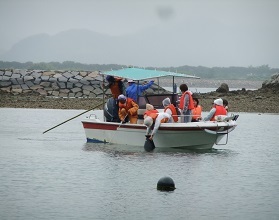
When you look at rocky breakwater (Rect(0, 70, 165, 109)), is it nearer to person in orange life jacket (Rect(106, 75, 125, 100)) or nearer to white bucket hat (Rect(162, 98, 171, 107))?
person in orange life jacket (Rect(106, 75, 125, 100))

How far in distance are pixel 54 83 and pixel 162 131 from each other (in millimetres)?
34663

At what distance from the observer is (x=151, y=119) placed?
77.3ft

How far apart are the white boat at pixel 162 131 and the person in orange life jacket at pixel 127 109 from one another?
0.20m

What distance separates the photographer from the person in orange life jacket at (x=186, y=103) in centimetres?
2411

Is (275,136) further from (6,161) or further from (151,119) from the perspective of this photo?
(6,161)

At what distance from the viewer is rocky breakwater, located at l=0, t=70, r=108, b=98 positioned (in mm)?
55531

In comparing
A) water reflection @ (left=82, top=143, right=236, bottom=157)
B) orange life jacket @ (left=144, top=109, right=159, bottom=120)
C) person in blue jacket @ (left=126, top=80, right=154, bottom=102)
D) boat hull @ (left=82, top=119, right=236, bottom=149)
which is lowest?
water reflection @ (left=82, top=143, right=236, bottom=157)

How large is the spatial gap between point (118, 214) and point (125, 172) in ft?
16.6

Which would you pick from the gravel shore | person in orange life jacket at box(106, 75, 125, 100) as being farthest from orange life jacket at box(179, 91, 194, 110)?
the gravel shore

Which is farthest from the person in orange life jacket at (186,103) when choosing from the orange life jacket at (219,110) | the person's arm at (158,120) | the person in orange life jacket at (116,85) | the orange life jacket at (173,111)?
the person in orange life jacket at (116,85)

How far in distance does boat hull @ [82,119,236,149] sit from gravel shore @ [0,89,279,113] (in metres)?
19.9

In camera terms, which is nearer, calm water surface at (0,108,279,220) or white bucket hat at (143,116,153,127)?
calm water surface at (0,108,279,220)

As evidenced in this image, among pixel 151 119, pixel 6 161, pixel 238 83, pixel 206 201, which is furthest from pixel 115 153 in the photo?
pixel 238 83

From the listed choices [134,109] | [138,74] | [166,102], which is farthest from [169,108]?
[138,74]
